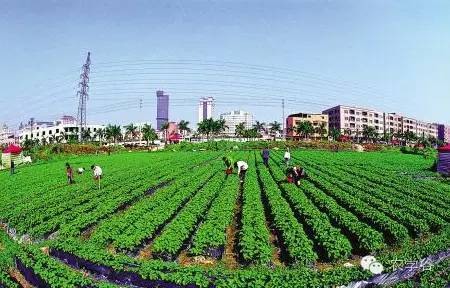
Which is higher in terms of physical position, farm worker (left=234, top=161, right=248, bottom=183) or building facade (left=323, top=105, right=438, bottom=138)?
building facade (left=323, top=105, right=438, bottom=138)

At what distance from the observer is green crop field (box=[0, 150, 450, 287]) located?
980 centimetres

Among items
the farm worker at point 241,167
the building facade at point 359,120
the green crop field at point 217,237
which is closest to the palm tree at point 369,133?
the building facade at point 359,120

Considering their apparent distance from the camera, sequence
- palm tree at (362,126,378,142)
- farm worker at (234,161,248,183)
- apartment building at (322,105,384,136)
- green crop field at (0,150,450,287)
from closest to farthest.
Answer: green crop field at (0,150,450,287) → farm worker at (234,161,248,183) → palm tree at (362,126,378,142) → apartment building at (322,105,384,136)

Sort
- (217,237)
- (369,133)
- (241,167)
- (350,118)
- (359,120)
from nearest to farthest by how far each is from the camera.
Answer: (217,237) → (241,167) → (369,133) → (350,118) → (359,120)

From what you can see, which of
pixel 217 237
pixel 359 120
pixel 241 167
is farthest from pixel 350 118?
pixel 217 237

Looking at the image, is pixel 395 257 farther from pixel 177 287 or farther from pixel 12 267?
pixel 12 267

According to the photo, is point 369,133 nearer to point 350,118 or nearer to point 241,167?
point 350,118

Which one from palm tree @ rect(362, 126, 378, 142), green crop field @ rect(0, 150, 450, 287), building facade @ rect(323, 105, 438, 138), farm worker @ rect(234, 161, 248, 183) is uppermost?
building facade @ rect(323, 105, 438, 138)

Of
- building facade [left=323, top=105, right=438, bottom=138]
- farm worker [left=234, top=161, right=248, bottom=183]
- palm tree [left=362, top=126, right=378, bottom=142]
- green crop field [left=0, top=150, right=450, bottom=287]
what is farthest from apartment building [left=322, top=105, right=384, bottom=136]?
green crop field [left=0, top=150, right=450, bottom=287]

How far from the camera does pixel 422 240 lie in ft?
43.8

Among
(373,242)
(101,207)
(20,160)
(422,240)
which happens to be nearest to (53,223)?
(101,207)

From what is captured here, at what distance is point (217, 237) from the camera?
42.0ft

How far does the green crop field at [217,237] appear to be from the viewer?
9.80 m

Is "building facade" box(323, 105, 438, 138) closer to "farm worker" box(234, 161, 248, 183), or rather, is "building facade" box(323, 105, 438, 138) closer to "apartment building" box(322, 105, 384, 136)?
"apartment building" box(322, 105, 384, 136)
